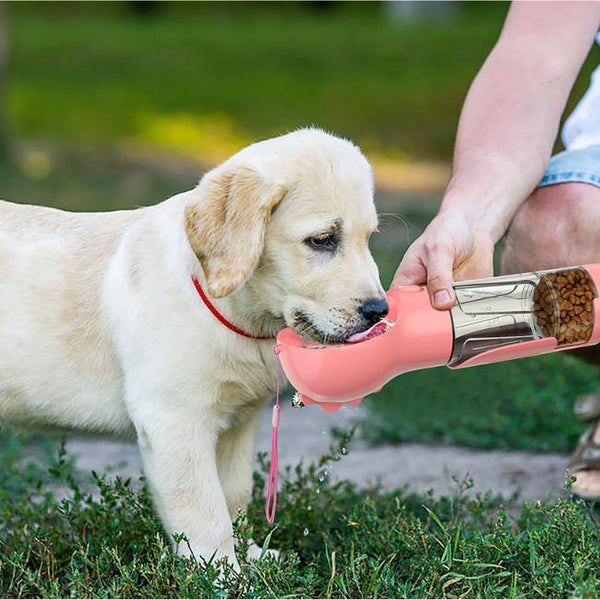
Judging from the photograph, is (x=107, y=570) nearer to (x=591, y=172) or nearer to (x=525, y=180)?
(x=525, y=180)

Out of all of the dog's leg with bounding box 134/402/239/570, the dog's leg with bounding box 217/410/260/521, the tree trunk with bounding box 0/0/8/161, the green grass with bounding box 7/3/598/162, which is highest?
the dog's leg with bounding box 134/402/239/570

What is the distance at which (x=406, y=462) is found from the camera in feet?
13.8

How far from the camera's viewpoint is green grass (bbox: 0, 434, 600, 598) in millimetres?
2656

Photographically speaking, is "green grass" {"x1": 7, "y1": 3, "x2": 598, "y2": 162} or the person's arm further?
"green grass" {"x1": 7, "y1": 3, "x2": 598, "y2": 162}

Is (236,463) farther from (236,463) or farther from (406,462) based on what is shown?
(406,462)

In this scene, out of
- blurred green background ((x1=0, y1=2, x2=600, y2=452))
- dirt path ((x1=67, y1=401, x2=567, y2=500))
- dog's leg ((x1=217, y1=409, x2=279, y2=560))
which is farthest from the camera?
blurred green background ((x1=0, y1=2, x2=600, y2=452))

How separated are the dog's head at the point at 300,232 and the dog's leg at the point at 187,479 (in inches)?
15.4

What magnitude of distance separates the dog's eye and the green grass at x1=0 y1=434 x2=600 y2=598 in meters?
0.72

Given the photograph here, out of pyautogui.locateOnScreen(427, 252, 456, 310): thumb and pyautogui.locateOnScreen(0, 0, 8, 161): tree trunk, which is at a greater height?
pyautogui.locateOnScreen(427, 252, 456, 310): thumb

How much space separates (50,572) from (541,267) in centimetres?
174

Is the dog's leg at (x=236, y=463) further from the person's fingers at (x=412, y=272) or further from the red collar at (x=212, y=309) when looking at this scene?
the person's fingers at (x=412, y=272)

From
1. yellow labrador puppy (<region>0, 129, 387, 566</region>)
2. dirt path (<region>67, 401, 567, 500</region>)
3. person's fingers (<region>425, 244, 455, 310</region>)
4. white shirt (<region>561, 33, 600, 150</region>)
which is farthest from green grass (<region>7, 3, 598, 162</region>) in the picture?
person's fingers (<region>425, 244, 455, 310</region>)

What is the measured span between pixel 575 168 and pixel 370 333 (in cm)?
120

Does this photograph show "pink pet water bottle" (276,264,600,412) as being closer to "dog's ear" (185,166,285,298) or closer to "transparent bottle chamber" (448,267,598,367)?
"transparent bottle chamber" (448,267,598,367)
